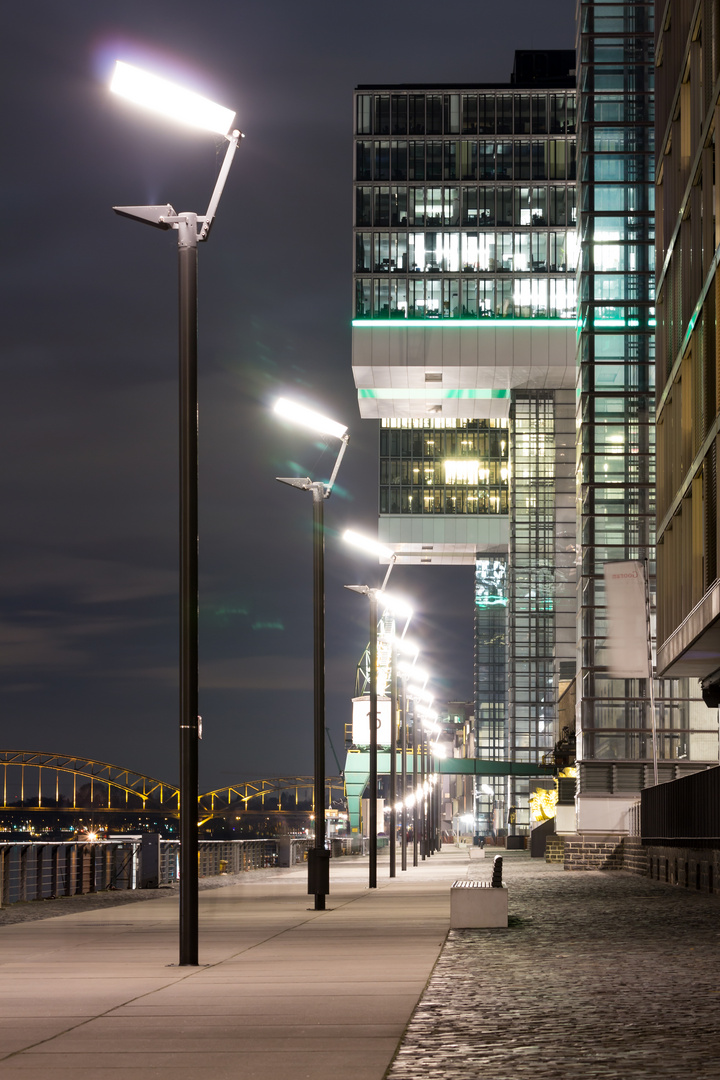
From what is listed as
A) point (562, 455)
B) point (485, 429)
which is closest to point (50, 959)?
point (562, 455)

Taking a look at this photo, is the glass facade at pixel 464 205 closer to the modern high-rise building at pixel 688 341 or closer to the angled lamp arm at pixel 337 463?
the modern high-rise building at pixel 688 341

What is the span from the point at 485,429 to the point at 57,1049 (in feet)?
569

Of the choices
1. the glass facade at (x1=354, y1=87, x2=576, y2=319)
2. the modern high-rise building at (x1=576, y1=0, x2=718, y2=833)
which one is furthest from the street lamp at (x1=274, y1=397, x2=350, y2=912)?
the glass facade at (x1=354, y1=87, x2=576, y2=319)

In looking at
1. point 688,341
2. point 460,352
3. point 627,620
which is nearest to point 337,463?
point 688,341

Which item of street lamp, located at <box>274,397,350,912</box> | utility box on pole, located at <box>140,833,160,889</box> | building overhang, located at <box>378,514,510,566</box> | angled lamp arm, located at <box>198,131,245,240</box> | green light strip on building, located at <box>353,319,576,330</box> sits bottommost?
utility box on pole, located at <box>140,833,160,889</box>

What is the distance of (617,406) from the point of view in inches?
2650

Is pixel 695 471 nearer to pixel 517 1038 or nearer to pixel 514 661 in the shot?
pixel 517 1038

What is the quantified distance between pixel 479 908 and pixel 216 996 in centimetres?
897

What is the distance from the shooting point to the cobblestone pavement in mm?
9641

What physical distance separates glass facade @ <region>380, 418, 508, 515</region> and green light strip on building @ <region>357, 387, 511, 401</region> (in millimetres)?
28607

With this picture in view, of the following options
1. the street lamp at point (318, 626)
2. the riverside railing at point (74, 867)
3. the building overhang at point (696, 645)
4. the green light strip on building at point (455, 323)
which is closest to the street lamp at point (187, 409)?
the street lamp at point (318, 626)

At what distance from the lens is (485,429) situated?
182500mm

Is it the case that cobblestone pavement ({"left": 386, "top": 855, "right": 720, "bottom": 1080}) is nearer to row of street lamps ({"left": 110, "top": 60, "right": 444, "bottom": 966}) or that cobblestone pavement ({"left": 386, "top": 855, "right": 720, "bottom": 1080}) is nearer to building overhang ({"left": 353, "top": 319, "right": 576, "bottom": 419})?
row of street lamps ({"left": 110, "top": 60, "right": 444, "bottom": 966})

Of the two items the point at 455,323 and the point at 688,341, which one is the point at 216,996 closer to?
the point at 688,341
